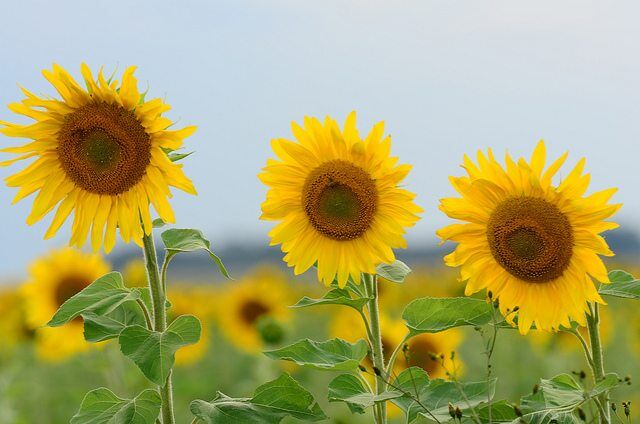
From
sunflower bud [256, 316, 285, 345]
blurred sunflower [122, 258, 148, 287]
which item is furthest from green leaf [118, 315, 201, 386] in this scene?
sunflower bud [256, 316, 285, 345]

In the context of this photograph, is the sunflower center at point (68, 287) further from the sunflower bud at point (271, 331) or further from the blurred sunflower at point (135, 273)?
the sunflower bud at point (271, 331)

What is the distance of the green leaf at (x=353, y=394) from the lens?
6.68 ft

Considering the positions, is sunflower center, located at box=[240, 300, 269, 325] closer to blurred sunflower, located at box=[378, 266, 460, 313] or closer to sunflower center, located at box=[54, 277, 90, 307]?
blurred sunflower, located at box=[378, 266, 460, 313]

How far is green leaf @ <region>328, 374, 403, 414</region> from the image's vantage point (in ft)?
6.68

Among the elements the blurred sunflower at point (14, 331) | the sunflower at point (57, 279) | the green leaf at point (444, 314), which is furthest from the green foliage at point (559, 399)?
the blurred sunflower at point (14, 331)

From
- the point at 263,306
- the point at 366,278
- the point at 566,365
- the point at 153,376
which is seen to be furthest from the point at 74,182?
the point at 566,365

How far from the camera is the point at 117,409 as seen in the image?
90.0 inches

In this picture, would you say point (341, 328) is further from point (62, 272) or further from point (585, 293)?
point (585, 293)

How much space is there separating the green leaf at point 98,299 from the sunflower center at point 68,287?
3.08 m

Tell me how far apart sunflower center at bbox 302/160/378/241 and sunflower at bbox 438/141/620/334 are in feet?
0.77

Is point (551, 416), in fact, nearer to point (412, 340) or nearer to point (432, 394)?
point (432, 394)

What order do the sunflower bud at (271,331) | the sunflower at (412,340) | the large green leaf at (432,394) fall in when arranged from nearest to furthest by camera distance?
1. the large green leaf at (432,394)
2. the sunflower at (412,340)
3. the sunflower bud at (271,331)

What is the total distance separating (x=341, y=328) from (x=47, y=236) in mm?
2916

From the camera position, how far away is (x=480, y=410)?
2193 mm
